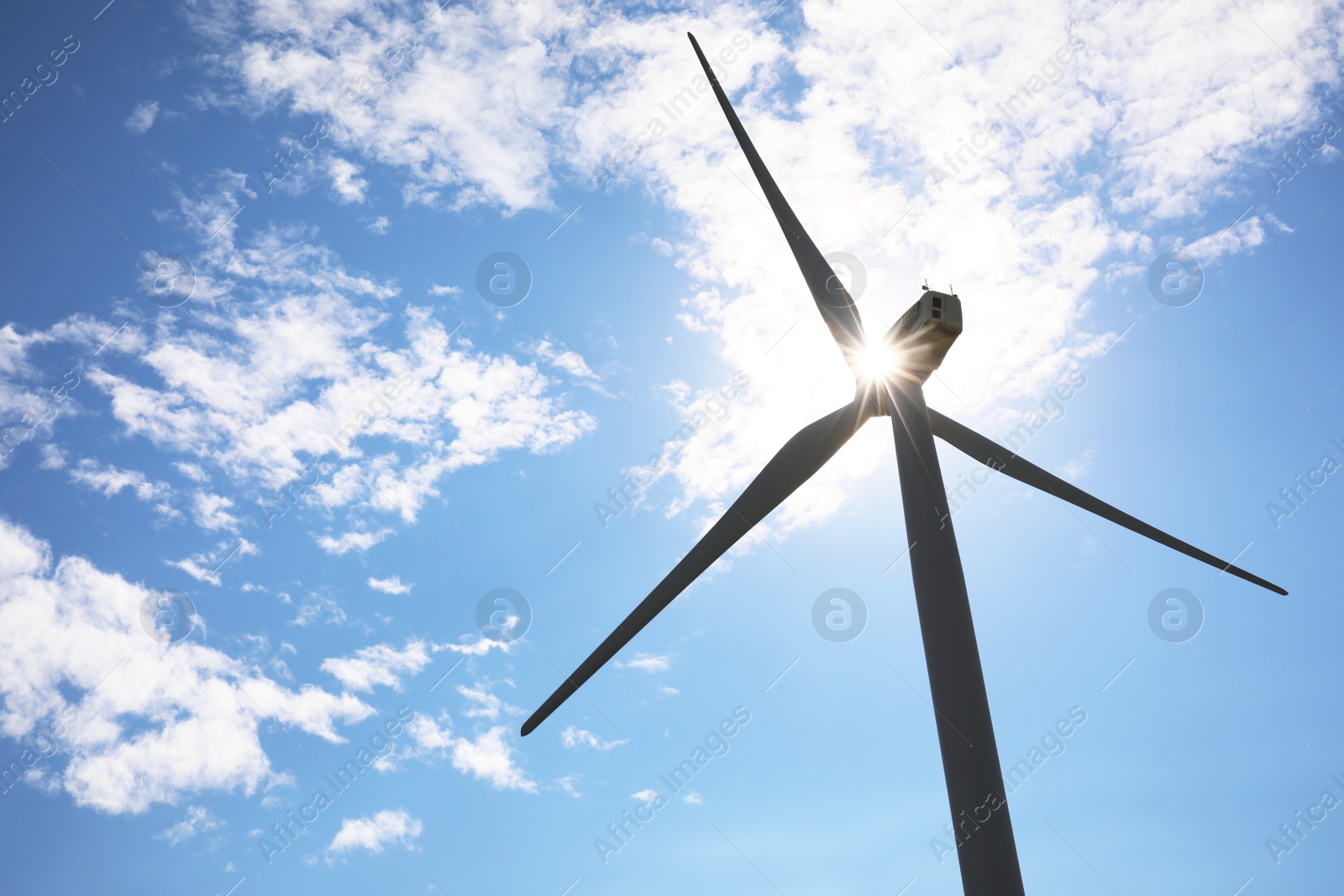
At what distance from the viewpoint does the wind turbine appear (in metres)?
13.8

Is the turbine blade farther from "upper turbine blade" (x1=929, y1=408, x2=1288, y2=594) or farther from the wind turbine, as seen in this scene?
"upper turbine blade" (x1=929, y1=408, x2=1288, y2=594)

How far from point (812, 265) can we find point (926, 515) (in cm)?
873

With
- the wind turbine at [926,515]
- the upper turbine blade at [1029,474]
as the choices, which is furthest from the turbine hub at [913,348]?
the upper turbine blade at [1029,474]

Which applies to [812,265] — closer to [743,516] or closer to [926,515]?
[743,516]

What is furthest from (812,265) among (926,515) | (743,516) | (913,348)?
(926,515)

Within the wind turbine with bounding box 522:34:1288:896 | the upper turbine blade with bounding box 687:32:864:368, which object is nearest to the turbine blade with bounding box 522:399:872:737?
the wind turbine with bounding box 522:34:1288:896

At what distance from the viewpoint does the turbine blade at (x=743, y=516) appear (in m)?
Answer: 17.6

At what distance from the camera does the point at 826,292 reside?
877 inches

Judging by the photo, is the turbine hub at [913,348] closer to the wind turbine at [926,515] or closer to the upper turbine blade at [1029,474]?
the wind turbine at [926,515]

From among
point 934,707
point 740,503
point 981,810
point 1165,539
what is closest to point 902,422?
point 740,503

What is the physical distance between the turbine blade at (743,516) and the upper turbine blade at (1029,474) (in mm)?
3521

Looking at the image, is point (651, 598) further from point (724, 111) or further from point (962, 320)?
point (724, 111)

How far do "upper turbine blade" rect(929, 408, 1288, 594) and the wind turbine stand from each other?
0.03m

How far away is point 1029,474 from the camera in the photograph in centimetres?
2291
